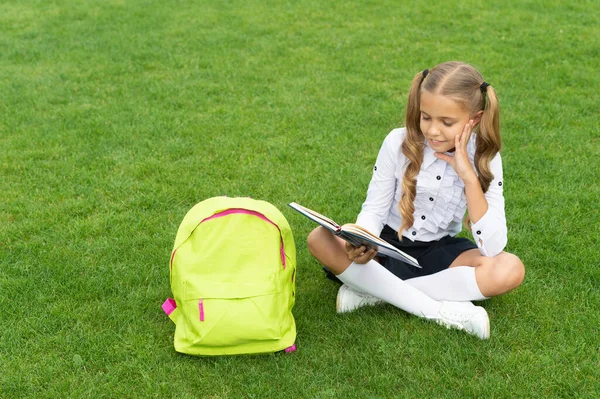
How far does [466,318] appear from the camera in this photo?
11.2ft

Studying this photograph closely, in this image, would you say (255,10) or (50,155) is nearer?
(50,155)

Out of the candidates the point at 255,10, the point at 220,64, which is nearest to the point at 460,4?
the point at 255,10

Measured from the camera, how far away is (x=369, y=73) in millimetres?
6945

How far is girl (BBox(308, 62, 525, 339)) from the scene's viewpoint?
3332mm

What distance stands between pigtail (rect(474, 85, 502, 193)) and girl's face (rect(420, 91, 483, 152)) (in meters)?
0.06

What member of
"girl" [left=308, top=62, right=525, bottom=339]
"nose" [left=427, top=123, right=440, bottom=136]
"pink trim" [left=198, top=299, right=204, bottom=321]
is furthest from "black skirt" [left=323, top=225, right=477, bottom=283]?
"pink trim" [left=198, top=299, right=204, bottom=321]

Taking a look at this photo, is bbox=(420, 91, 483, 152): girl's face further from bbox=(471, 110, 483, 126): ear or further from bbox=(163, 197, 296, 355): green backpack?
bbox=(163, 197, 296, 355): green backpack

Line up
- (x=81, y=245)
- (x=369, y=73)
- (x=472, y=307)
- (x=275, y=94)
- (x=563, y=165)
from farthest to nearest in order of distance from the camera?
(x=369, y=73)
(x=275, y=94)
(x=563, y=165)
(x=81, y=245)
(x=472, y=307)

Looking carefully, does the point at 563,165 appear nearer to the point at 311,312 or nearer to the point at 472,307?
the point at 472,307

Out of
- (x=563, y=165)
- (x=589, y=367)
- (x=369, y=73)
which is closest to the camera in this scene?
(x=589, y=367)

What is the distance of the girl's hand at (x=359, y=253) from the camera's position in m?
3.32

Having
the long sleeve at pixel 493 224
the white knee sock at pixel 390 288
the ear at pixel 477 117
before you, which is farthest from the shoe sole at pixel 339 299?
the ear at pixel 477 117

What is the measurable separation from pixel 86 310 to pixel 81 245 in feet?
2.25

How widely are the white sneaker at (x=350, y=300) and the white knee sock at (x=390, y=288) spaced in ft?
0.30
